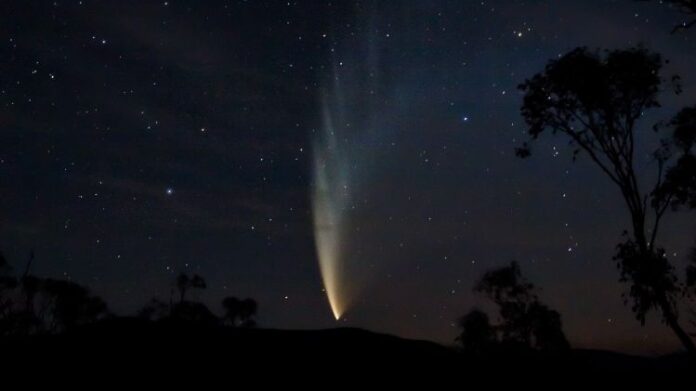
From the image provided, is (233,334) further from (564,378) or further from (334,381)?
(564,378)

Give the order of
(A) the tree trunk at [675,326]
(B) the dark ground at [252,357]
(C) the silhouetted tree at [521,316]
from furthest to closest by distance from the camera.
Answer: (C) the silhouetted tree at [521,316], (A) the tree trunk at [675,326], (B) the dark ground at [252,357]

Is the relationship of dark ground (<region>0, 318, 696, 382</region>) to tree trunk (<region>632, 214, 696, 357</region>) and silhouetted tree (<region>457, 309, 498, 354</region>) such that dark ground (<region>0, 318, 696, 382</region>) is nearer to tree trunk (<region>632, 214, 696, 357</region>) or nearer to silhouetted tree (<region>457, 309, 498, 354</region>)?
tree trunk (<region>632, 214, 696, 357</region>)

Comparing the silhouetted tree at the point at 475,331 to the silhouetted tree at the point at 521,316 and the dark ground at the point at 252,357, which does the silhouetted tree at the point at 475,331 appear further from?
the dark ground at the point at 252,357

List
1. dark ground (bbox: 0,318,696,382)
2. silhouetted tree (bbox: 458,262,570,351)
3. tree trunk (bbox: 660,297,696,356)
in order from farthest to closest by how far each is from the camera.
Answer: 1. silhouetted tree (bbox: 458,262,570,351)
2. tree trunk (bbox: 660,297,696,356)
3. dark ground (bbox: 0,318,696,382)

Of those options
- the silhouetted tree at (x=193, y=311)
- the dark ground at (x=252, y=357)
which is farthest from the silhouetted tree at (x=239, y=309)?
the dark ground at (x=252, y=357)

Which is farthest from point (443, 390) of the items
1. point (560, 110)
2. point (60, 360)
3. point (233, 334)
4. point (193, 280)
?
point (193, 280)

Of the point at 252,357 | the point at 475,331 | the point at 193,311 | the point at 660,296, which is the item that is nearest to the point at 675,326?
the point at 660,296

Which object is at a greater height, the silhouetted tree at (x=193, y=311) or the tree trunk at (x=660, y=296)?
the silhouetted tree at (x=193, y=311)

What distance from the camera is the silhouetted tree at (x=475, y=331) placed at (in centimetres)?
5641

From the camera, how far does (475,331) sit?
57344 mm

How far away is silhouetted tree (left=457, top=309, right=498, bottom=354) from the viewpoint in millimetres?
56406

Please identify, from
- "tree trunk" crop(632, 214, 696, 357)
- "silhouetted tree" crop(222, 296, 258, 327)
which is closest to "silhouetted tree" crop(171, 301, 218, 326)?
"silhouetted tree" crop(222, 296, 258, 327)

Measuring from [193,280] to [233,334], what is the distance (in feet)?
182

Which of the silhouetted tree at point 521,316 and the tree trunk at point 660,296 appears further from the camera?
the silhouetted tree at point 521,316
